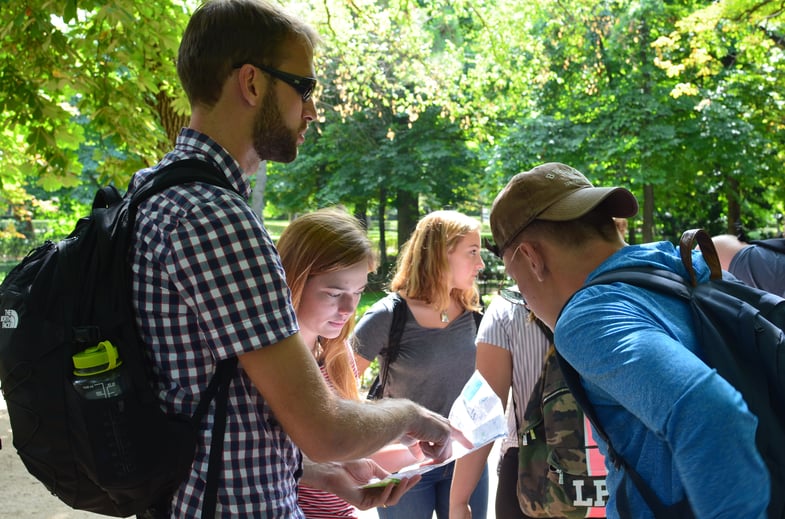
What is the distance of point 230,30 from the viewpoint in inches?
66.1

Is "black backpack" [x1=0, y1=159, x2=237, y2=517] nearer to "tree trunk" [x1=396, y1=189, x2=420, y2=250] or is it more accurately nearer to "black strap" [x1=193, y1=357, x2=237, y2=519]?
"black strap" [x1=193, y1=357, x2=237, y2=519]

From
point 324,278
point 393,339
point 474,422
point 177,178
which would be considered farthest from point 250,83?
point 393,339

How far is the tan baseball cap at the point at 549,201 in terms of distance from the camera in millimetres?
1713

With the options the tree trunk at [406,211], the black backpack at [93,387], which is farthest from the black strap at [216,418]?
the tree trunk at [406,211]

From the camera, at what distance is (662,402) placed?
125 cm

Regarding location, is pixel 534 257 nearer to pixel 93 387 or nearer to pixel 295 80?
pixel 295 80

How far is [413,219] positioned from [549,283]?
23.6m

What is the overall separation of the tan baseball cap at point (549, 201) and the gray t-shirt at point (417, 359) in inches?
75.3

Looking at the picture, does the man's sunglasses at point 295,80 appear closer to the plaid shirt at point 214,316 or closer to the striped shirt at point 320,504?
the plaid shirt at point 214,316

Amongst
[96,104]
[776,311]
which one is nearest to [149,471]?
[776,311]

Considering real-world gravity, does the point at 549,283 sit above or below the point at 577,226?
→ below

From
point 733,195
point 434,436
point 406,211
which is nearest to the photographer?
point 434,436

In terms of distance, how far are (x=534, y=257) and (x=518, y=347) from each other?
53.9 inches

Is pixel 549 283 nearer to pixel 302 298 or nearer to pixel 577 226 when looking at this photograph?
pixel 577 226
